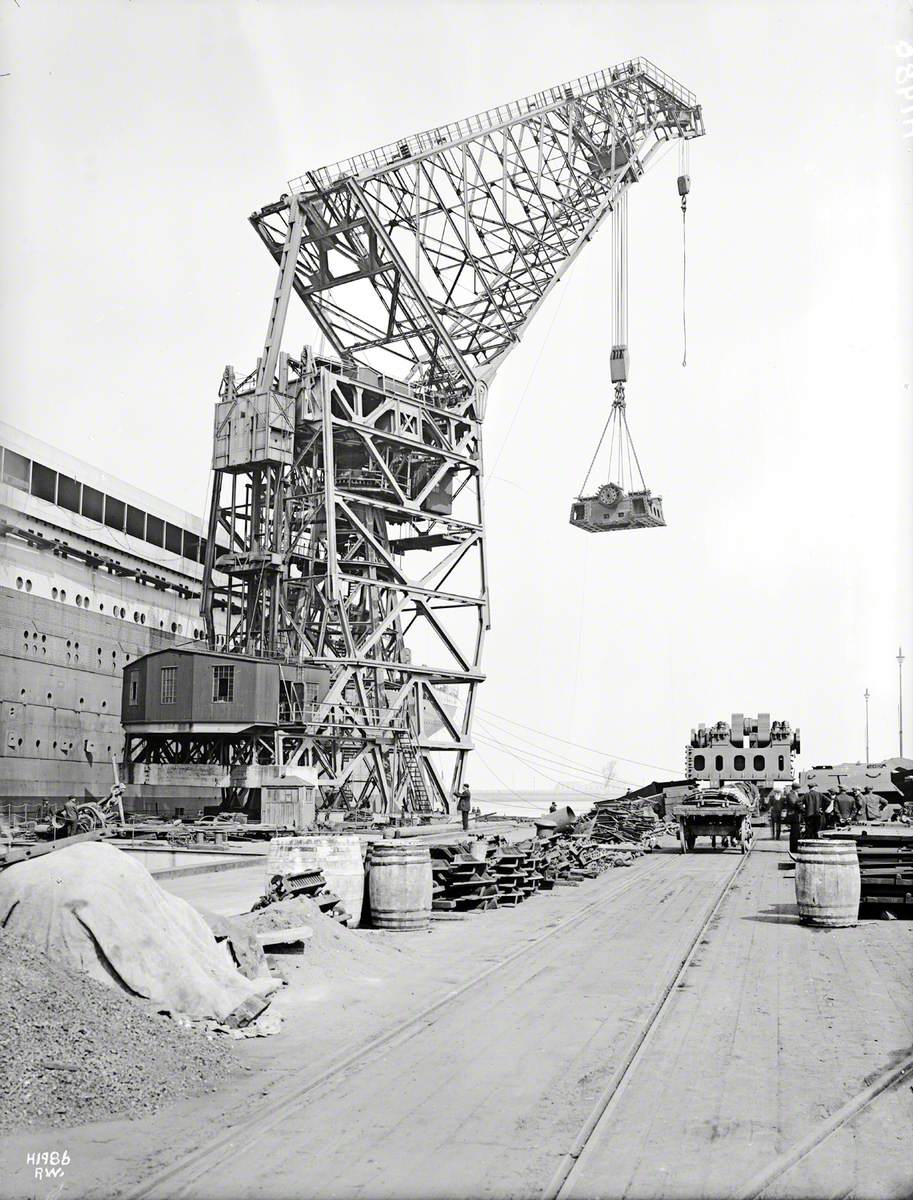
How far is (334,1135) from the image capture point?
21.1 feet

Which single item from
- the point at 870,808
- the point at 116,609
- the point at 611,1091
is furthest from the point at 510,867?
the point at 116,609

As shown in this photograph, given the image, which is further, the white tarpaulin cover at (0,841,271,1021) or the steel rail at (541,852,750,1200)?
the white tarpaulin cover at (0,841,271,1021)

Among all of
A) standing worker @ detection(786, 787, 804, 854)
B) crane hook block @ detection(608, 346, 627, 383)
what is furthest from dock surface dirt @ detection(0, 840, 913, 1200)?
crane hook block @ detection(608, 346, 627, 383)

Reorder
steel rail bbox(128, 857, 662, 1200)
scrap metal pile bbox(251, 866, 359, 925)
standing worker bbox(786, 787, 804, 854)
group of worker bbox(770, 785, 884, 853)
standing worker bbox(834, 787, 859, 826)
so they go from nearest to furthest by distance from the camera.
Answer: steel rail bbox(128, 857, 662, 1200) < scrap metal pile bbox(251, 866, 359, 925) < group of worker bbox(770, 785, 884, 853) < standing worker bbox(834, 787, 859, 826) < standing worker bbox(786, 787, 804, 854)

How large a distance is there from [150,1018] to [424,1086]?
2.13 metres

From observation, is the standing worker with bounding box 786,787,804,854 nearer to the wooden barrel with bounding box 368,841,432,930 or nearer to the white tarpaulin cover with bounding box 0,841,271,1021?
the wooden barrel with bounding box 368,841,432,930

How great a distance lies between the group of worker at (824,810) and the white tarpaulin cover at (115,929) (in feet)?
46.9

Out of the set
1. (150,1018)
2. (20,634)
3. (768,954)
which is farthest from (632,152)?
(150,1018)

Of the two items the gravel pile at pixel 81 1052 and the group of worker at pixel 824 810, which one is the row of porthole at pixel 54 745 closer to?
the group of worker at pixel 824 810

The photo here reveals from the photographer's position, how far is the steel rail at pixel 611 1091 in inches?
226

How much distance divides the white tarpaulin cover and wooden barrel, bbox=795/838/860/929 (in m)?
8.21

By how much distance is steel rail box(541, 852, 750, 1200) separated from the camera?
5.74 metres

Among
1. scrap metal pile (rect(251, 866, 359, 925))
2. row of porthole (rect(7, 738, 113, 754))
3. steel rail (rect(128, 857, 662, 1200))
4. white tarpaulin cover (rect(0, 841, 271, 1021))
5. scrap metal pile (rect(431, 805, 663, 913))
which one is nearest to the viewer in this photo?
steel rail (rect(128, 857, 662, 1200))

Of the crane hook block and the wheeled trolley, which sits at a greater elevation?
the crane hook block
